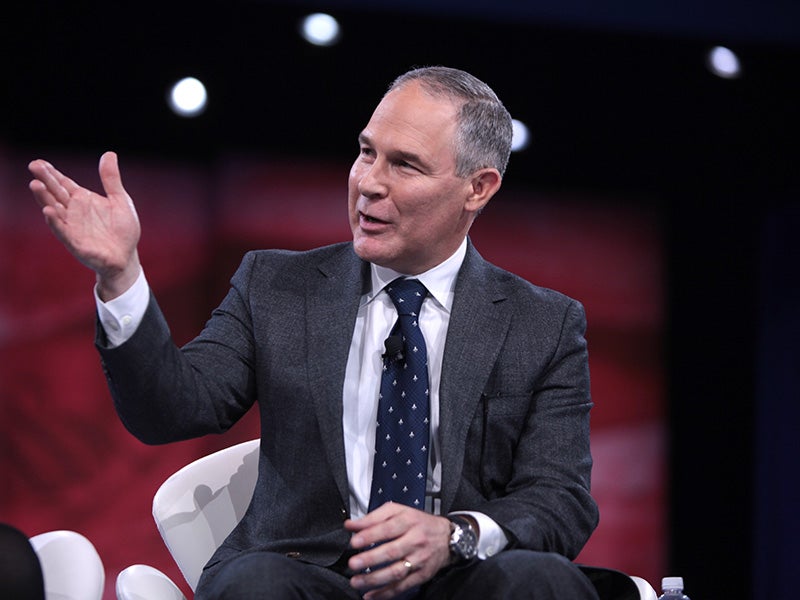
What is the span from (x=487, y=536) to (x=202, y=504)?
0.65 meters

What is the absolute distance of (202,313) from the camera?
4488mm

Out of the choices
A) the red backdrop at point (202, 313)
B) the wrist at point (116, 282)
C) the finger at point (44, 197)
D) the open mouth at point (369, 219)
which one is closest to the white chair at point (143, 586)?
the wrist at point (116, 282)

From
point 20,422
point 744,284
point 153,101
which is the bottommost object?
point 20,422

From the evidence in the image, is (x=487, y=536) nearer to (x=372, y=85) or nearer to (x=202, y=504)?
(x=202, y=504)

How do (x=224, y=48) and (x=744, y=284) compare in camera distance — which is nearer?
(x=224, y=48)

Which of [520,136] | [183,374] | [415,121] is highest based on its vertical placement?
[520,136]

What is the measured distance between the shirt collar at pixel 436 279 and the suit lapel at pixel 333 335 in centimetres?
3

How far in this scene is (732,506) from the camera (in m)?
4.78

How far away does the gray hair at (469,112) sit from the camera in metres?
2.14

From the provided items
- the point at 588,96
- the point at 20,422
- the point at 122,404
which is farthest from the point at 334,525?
the point at 588,96

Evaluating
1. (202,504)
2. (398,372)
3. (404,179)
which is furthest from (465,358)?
(202,504)

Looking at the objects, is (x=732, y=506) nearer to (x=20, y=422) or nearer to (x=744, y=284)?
(x=744, y=284)

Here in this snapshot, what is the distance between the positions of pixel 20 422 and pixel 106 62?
54.3 inches

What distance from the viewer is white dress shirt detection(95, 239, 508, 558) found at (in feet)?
6.65
